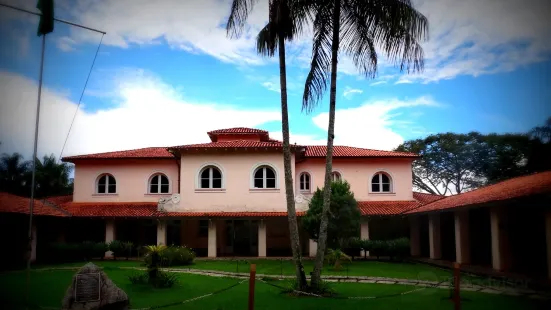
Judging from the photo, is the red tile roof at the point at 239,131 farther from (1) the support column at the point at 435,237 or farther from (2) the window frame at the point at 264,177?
(1) the support column at the point at 435,237

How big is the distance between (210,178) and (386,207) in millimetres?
10072

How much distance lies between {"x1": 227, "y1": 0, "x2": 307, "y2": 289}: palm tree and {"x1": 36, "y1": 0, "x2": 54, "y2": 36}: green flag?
4695mm

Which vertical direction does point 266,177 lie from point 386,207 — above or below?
above

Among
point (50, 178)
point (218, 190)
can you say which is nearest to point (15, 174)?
point (50, 178)

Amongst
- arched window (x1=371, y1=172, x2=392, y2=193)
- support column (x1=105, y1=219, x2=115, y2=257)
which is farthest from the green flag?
arched window (x1=371, y1=172, x2=392, y2=193)

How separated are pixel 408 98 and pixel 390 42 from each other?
563 inches

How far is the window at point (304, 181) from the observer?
2803 cm

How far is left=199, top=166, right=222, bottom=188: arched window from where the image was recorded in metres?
25.1

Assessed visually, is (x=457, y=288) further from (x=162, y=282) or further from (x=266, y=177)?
(x=266, y=177)

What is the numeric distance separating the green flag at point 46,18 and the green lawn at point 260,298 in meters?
6.44

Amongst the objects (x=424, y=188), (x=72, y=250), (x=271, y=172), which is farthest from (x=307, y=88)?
(x=424, y=188)

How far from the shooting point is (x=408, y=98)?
1028 inches

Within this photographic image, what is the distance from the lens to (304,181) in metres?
28.1

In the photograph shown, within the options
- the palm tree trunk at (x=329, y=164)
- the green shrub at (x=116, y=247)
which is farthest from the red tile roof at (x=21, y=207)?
the palm tree trunk at (x=329, y=164)
